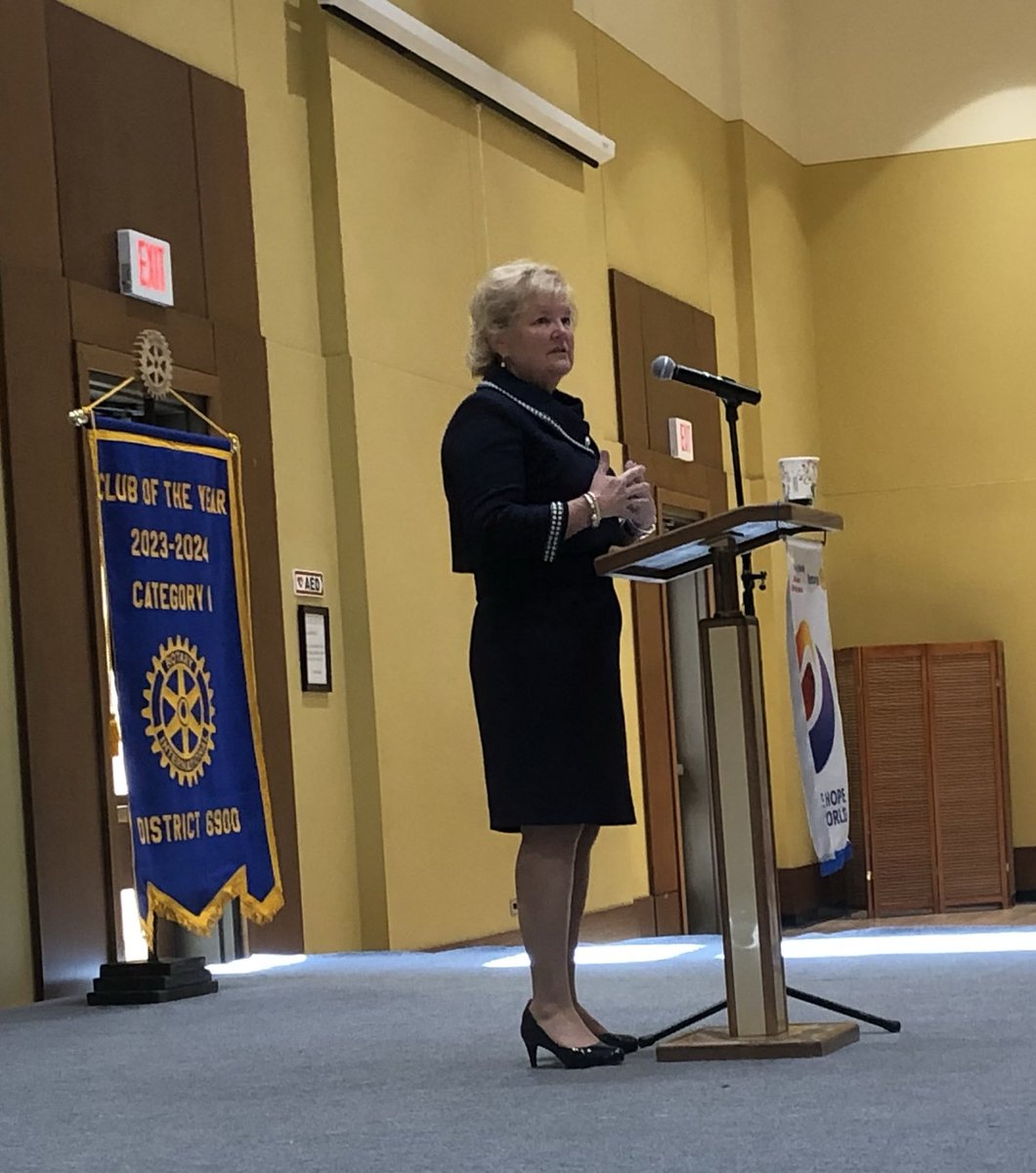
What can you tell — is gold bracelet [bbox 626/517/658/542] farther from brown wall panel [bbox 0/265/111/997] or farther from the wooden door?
the wooden door

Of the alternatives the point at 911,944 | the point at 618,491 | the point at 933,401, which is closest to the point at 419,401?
the point at 911,944

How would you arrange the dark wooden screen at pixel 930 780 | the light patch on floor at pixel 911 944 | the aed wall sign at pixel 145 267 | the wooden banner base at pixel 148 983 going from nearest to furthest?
the wooden banner base at pixel 148 983 → the light patch on floor at pixel 911 944 → the aed wall sign at pixel 145 267 → the dark wooden screen at pixel 930 780

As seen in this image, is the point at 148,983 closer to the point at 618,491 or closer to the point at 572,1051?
the point at 572,1051

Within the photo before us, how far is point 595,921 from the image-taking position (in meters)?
8.19

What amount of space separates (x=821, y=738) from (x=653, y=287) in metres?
6.50

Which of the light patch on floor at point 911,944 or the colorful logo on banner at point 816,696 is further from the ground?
the colorful logo on banner at point 816,696

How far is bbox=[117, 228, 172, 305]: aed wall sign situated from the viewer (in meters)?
5.68

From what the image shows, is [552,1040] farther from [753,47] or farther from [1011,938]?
[753,47]

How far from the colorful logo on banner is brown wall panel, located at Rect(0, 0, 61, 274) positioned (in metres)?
2.70

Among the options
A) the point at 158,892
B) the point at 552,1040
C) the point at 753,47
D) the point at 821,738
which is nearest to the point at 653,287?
the point at 753,47

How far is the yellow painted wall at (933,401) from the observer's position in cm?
1129

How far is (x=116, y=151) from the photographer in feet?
18.8

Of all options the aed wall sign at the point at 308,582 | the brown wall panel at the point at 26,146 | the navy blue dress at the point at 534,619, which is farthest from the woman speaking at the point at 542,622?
the aed wall sign at the point at 308,582

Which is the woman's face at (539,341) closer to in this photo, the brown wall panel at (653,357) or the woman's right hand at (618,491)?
the woman's right hand at (618,491)
